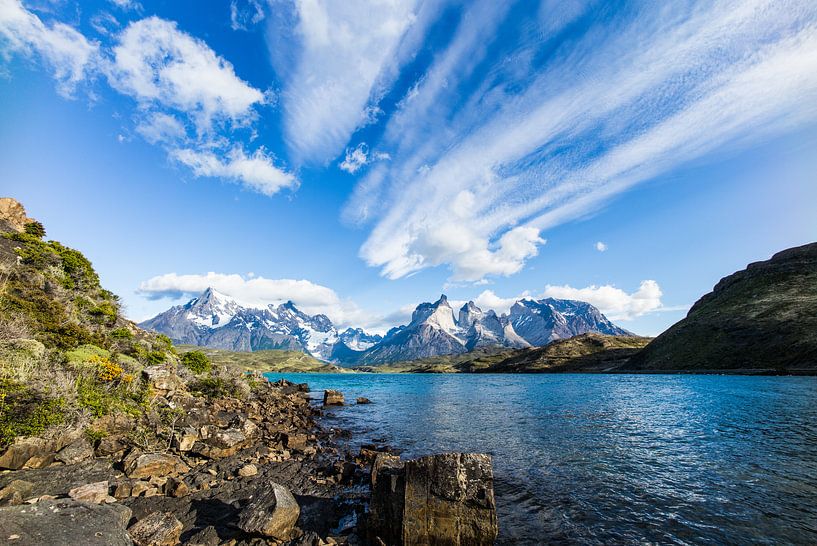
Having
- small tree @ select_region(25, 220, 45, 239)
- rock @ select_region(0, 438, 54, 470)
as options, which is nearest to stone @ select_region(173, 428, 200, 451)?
rock @ select_region(0, 438, 54, 470)

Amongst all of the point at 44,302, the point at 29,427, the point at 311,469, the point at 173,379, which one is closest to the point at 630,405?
the point at 311,469

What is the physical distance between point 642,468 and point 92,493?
28727mm

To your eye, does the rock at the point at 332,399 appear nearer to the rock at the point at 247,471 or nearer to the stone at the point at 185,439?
the stone at the point at 185,439

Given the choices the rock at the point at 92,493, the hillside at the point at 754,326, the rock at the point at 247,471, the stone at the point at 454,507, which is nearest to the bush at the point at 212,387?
the rock at the point at 247,471

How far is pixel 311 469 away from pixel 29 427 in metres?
14.0

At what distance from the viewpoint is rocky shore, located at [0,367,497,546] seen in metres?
11.4

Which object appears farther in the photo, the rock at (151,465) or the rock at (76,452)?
the rock at (151,465)

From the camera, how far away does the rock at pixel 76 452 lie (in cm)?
1591

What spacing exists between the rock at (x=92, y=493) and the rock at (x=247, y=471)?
595 centimetres

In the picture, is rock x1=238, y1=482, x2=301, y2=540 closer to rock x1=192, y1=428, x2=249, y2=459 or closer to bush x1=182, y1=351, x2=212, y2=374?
rock x1=192, y1=428, x2=249, y2=459

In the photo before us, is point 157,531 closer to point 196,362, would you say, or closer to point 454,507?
point 454,507

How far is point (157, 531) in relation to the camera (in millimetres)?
11523

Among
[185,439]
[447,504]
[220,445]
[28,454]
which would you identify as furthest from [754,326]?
[28,454]

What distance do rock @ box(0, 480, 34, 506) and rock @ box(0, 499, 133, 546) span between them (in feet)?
5.19
